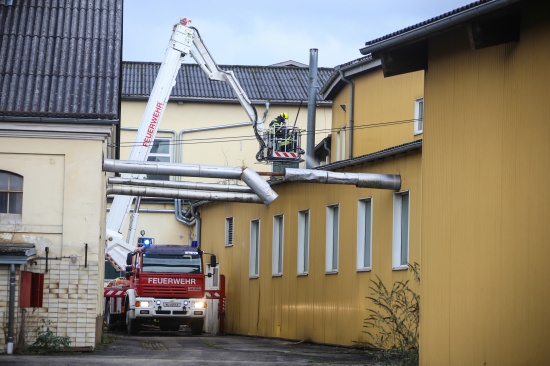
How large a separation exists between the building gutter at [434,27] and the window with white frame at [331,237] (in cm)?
1376

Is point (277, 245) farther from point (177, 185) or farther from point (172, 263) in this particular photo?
point (177, 185)

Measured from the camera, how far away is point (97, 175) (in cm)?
2448

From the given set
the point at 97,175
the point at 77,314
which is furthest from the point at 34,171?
the point at 77,314

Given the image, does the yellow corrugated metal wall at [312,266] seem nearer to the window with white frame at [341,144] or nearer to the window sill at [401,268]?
the window sill at [401,268]

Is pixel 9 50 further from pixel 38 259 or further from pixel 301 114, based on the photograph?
pixel 301 114

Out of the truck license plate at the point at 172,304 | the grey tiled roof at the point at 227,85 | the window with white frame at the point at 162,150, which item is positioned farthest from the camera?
the grey tiled roof at the point at 227,85

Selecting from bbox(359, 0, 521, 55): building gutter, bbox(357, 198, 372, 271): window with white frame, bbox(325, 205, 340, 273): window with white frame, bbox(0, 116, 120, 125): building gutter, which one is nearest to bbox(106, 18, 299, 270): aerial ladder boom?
bbox(325, 205, 340, 273): window with white frame

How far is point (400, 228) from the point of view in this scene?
1010 inches

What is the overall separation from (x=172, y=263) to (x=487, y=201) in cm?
2247

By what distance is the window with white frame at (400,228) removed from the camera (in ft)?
83.1

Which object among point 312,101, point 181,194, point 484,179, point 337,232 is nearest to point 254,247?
point 312,101

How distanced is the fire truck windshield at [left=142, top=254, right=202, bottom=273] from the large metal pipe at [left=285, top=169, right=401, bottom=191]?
35.4ft

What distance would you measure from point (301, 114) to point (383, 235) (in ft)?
95.8

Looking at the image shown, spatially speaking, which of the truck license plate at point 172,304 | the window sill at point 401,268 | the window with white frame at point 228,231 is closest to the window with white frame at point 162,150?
the window with white frame at point 228,231
